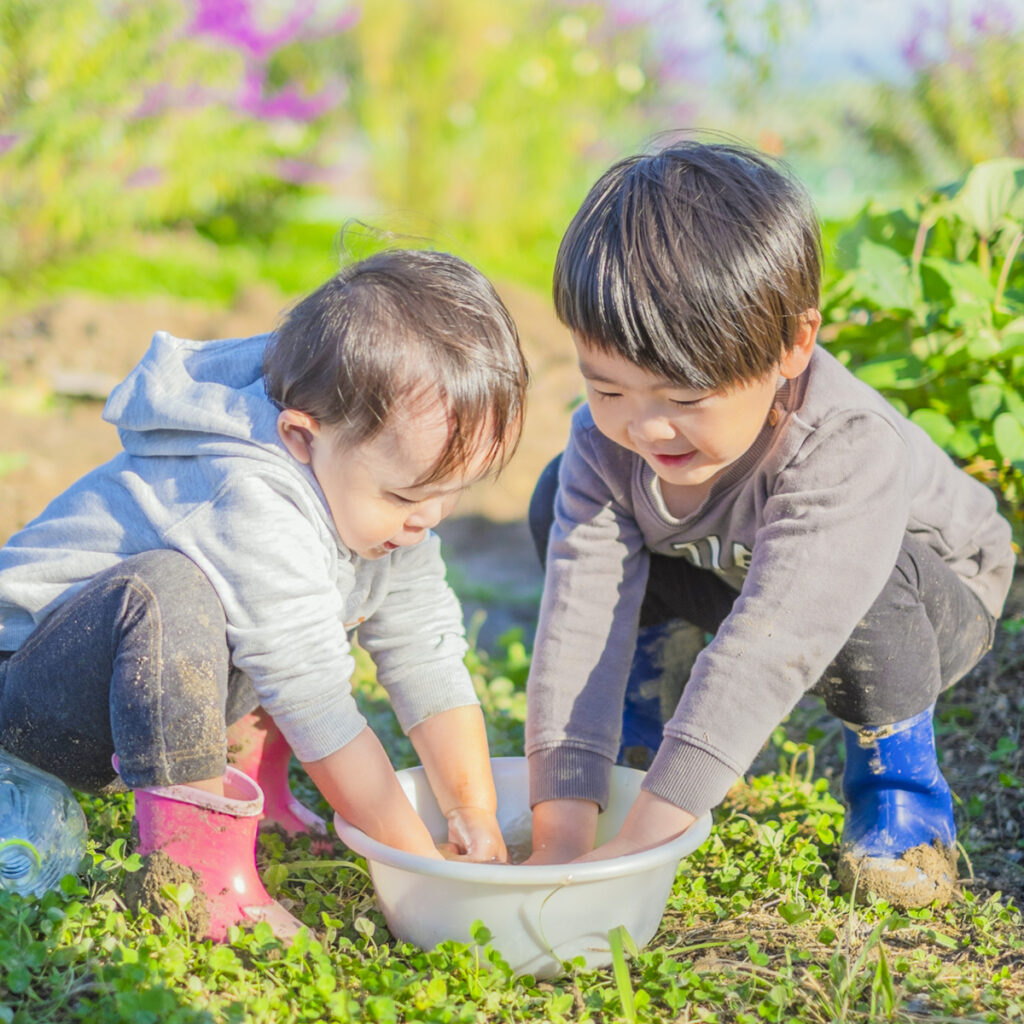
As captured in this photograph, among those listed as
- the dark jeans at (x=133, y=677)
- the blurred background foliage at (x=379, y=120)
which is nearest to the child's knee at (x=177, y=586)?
the dark jeans at (x=133, y=677)

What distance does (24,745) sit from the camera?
63.6 inches

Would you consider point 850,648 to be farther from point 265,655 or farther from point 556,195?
point 556,195

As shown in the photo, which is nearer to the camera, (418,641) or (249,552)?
(249,552)

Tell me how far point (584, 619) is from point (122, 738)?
2.25 feet

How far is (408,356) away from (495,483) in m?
0.24

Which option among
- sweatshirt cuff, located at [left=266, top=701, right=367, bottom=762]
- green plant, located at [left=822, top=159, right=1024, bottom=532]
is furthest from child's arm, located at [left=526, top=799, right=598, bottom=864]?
green plant, located at [left=822, top=159, right=1024, bottom=532]

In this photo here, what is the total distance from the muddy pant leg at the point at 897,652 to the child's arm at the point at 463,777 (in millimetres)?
509

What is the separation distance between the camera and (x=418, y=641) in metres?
1.84

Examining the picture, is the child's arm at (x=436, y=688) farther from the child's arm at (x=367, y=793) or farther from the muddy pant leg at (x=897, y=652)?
the muddy pant leg at (x=897, y=652)

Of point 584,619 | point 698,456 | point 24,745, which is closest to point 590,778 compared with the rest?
point 584,619

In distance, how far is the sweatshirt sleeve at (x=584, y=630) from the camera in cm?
171

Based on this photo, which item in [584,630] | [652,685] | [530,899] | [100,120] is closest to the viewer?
[530,899]

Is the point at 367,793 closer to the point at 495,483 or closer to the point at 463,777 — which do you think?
the point at 463,777

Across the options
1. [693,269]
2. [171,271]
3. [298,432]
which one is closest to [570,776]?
[298,432]
